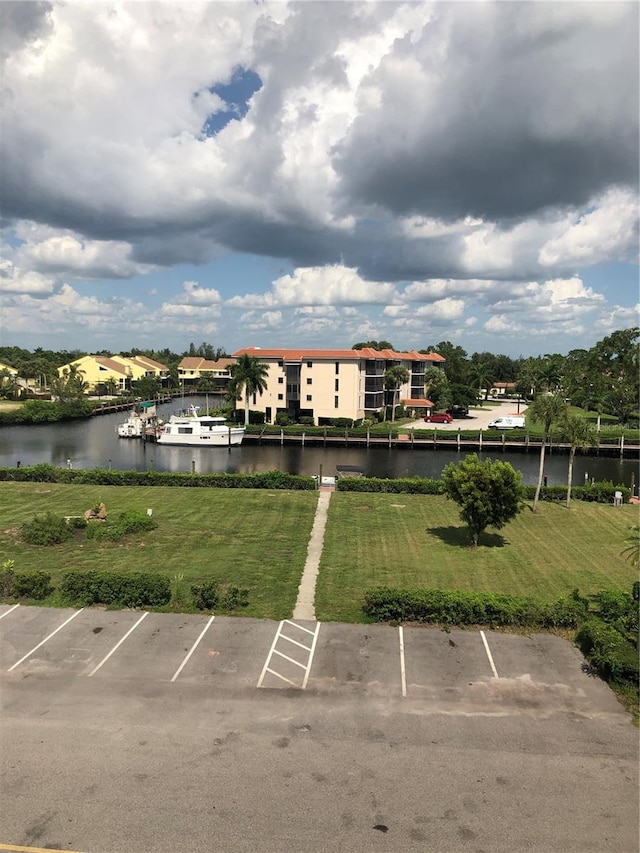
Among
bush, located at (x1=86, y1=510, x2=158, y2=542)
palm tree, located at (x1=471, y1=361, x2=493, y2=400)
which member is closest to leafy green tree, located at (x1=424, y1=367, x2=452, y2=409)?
palm tree, located at (x1=471, y1=361, x2=493, y2=400)

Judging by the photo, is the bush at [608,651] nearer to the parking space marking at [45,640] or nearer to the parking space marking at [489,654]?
the parking space marking at [489,654]

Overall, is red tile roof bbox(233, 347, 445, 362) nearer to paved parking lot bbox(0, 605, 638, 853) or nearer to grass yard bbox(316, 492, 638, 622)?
grass yard bbox(316, 492, 638, 622)

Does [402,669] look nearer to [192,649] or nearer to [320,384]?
[192,649]

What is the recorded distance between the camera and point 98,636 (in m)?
19.8

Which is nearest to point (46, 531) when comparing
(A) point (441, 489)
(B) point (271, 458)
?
(A) point (441, 489)

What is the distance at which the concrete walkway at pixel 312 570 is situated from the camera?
877 inches

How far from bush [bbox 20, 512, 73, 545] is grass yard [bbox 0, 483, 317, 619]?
1.68 feet

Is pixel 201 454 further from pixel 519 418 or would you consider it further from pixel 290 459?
pixel 519 418

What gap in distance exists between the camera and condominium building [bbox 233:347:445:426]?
90.6 metres

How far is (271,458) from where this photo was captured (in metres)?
75.2

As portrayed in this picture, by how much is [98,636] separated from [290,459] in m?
54.8

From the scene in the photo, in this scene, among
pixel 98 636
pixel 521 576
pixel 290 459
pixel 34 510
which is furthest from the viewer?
pixel 290 459

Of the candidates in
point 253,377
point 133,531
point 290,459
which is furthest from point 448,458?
point 133,531

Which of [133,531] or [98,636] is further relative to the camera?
[133,531]
